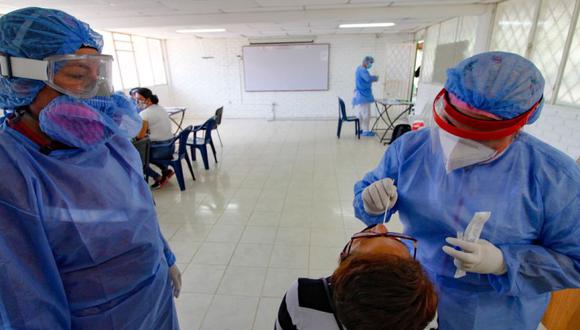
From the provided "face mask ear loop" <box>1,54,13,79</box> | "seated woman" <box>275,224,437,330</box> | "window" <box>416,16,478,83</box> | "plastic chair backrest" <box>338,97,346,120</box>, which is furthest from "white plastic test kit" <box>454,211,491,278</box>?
"plastic chair backrest" <box>338,97,346,120</box>

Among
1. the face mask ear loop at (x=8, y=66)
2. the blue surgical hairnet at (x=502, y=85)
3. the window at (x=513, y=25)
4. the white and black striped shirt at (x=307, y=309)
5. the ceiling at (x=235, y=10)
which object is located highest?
the ceiling at (x=235, y=10)

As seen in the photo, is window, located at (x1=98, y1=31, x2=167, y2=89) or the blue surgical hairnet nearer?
the blue surgical hairnet

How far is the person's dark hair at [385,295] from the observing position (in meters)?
0.56

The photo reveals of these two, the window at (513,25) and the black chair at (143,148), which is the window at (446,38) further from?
the black chair at (143,148)

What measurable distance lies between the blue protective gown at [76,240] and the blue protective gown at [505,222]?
0.86 metres

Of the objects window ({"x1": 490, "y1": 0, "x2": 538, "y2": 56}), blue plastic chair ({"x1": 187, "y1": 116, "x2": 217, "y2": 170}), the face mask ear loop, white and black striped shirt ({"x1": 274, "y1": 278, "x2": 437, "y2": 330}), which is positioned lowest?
blue plastic chair ({"x1": 187, "y1": 116, "x2": 217, "y2": 170})

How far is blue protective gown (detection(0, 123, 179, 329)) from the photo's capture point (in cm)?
62

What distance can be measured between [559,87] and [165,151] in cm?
419

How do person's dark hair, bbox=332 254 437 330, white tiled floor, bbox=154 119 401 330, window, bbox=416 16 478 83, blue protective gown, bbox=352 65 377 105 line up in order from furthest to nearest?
blue protective gown, bbox=352 65 377 105 < window, bbox=416 16 478 83 < white tiled floor, bbox=154 119 401 330 < person's dark hair, bbox=332 254 437 330

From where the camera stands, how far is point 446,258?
865mm

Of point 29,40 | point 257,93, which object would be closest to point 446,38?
point 257,93

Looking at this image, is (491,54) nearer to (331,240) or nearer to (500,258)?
→ (500,258)

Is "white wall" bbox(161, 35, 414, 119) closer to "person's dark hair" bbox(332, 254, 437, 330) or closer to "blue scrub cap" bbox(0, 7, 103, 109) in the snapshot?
"blue scrub cap" bbox(0, 7, 103, 109)

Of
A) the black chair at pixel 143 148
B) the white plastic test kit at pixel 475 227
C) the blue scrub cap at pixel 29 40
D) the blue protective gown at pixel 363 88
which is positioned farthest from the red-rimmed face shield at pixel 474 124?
the blue protective gown at pixel 363 88
